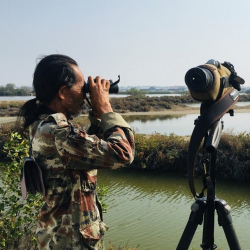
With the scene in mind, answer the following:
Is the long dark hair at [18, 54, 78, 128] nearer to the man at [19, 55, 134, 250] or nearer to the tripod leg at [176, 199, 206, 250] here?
the man at [19, 55, 134, 250]

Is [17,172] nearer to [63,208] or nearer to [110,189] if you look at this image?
[63,208]

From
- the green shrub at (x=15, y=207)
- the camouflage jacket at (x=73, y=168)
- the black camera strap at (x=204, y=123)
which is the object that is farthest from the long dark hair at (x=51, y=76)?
the green shrub at (x=15, y=207)

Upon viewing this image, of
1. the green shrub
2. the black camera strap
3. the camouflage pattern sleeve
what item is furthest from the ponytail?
the green shrub

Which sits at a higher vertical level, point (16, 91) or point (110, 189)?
point (16, 91)

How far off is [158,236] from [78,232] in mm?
4098

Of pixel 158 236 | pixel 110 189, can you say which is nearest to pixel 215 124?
pixel 158 236

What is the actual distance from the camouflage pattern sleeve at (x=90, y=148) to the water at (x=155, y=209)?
3443 mm

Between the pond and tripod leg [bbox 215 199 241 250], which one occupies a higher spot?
tripod leg [bbox 215 199 241 250]

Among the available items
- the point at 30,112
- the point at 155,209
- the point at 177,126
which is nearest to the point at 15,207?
the point at 30,112

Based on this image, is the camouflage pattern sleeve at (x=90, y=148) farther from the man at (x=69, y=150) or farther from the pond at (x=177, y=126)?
the pond at (x=177, y=126)

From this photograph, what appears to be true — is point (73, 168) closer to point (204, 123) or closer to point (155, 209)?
point (204, 123)

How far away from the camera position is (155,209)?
6.39m

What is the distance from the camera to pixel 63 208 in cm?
134

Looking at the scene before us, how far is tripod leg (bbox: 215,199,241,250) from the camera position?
152 centimetres
